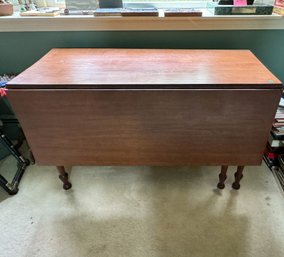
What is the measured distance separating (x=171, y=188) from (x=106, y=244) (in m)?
0.46

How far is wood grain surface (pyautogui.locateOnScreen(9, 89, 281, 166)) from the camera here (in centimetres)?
92

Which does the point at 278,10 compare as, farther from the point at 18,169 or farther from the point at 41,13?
the point at 18,169

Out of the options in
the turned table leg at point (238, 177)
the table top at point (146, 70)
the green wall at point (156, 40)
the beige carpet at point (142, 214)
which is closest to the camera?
the table top at point (146, 70)

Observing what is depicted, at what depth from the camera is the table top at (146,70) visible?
0.91 meters

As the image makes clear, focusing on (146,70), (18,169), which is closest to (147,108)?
(146,70)

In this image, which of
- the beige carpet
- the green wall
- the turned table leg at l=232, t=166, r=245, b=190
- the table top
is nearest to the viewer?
→ the table top

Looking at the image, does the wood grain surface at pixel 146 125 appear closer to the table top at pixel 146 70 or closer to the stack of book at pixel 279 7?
the table top at pixel 146 70

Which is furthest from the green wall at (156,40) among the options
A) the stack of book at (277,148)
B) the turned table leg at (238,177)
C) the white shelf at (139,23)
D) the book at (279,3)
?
the turned table leg at (238,177)

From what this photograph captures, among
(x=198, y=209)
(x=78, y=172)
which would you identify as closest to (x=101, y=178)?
(x=78, y=172)

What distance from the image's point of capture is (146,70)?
1.02 meters

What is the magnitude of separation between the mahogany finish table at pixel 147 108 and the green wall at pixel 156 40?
223 millimetres

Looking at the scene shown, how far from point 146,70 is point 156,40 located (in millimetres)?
425

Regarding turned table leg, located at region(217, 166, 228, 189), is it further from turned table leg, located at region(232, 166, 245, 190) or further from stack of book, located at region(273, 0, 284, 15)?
stack of book, located at region(273, 0, 284, 15)

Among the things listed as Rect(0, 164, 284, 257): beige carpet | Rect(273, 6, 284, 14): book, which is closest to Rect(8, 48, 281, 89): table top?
Rect(273, 6, 284, 14): book
